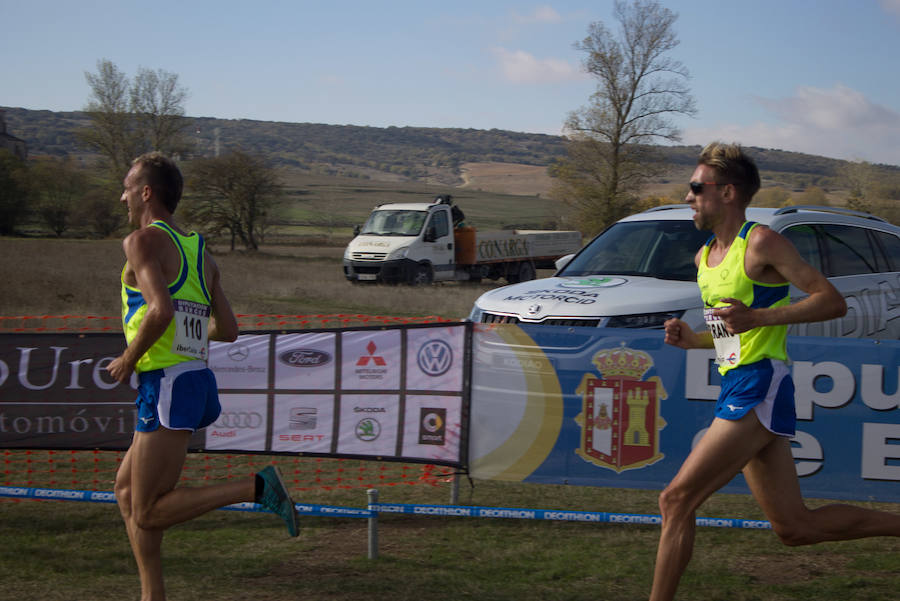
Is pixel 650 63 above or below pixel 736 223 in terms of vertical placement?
above

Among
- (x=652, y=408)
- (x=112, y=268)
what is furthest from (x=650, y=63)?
(x=652, y=408)

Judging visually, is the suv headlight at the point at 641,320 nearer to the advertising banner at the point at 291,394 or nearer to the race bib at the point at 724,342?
the advertising banner at the point at 291,394

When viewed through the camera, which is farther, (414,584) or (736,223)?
(414,584)

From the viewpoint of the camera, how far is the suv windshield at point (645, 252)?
7.80 m

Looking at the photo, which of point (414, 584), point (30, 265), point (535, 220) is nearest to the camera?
point (414, 584)

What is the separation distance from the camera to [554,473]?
579 cm

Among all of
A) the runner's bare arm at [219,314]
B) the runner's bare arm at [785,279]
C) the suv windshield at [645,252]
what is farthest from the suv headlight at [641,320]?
the runner's bare arm at [219,314]

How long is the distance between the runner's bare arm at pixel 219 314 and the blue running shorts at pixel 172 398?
40cm

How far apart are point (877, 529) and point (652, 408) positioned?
2.04 meters

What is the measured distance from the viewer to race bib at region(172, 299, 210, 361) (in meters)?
3.77

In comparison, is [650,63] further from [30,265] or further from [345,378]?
[345,378]

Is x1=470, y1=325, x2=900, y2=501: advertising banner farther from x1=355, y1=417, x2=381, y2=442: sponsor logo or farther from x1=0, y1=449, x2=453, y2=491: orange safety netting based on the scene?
x1=0, y1=449, x2=453, y2=491: orange safety netting

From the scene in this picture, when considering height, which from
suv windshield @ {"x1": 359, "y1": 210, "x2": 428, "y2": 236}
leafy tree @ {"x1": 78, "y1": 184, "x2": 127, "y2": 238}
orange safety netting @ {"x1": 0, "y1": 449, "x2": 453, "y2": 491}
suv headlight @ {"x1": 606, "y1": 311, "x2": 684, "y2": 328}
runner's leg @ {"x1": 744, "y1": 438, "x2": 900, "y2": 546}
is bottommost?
orange safety netting @ {"x1": 0, "y1": 449, "x2": 453, "y2": 491}

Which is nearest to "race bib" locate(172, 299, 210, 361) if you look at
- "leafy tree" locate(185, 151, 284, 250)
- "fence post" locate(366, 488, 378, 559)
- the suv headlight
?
"fence post" locate(366, 488, 378, 559)
